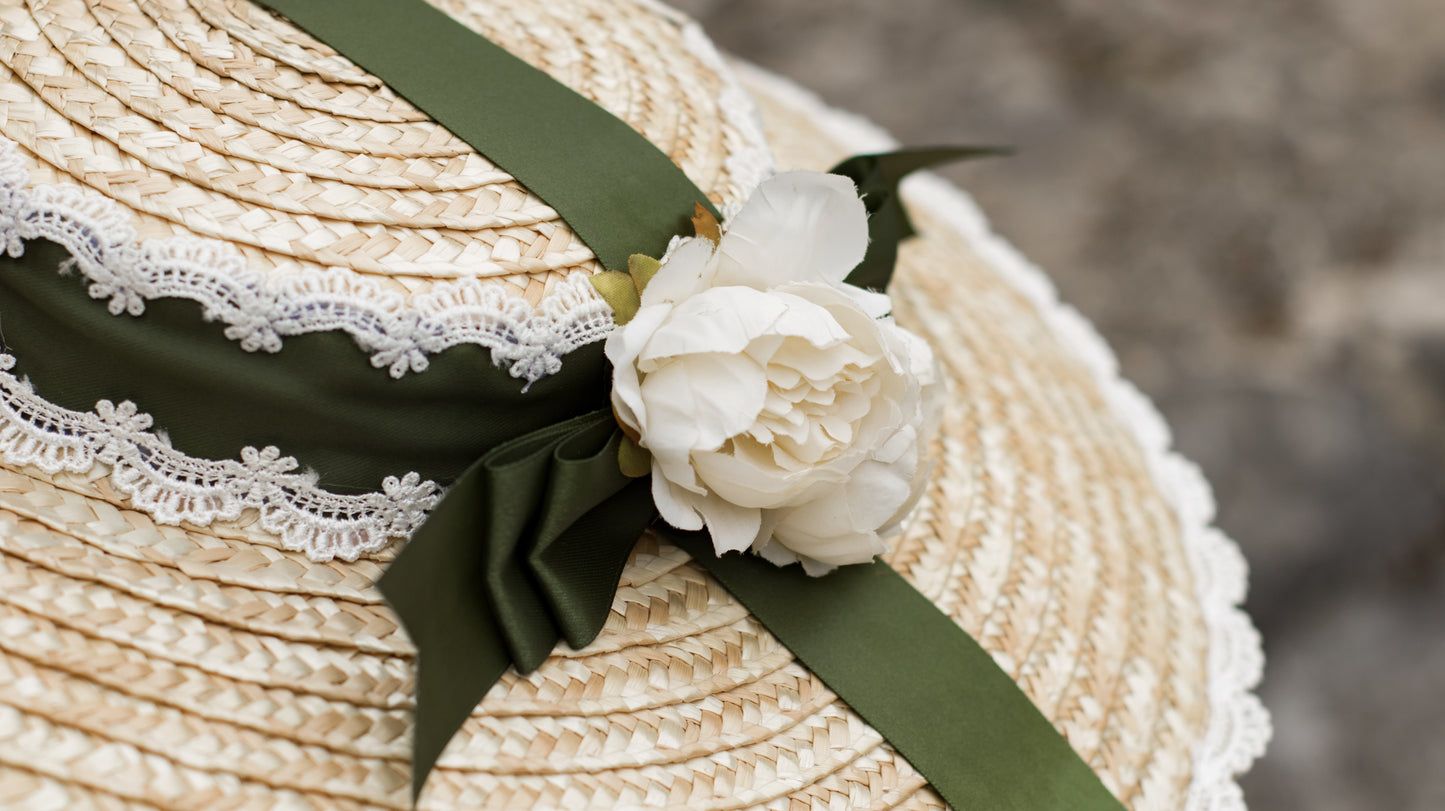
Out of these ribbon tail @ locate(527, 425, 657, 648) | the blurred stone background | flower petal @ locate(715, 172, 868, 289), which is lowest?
the blurred stone background

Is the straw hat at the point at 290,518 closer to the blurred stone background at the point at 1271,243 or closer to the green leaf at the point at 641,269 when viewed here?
the green leaf at the point at 641,269

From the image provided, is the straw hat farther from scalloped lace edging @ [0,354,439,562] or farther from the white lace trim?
the white lace trim

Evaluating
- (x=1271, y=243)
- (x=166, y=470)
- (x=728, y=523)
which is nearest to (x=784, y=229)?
(x=728, y=523)

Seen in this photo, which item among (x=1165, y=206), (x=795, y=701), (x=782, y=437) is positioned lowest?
(x=1165, y=206)

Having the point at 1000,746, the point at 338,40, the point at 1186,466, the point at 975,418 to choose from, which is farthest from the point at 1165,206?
the point at 338,40

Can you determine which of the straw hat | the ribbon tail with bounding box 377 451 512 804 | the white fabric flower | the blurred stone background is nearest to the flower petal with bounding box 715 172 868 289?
the white fabric flower

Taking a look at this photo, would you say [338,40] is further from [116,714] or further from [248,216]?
[116,714]
